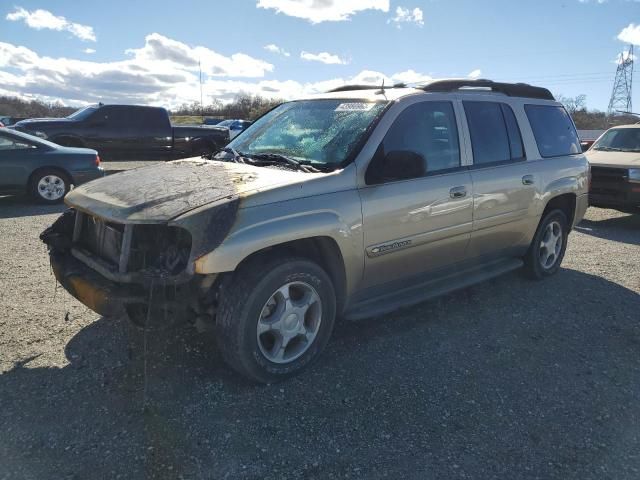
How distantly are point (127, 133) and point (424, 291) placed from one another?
12.2 m

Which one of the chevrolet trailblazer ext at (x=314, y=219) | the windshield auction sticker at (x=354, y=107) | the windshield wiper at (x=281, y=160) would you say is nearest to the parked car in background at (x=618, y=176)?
the chevrolet trailblazer ext at (x=314, y=219)

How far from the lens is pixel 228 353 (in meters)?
3.10

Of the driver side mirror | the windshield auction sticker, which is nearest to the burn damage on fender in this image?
the driver side mirror

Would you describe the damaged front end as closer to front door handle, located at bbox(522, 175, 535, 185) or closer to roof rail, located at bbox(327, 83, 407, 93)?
roof rail, located at bbox(327, 83, 407, 93)

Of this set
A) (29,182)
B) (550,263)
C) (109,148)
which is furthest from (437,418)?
(109,148)

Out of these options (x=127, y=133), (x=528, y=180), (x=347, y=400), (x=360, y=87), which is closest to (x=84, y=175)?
(x=127, y=133)

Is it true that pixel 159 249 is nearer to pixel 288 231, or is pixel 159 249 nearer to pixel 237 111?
pixel 288 231

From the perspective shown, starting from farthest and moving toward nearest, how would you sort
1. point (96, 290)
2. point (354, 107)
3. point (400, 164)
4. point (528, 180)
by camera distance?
point (528, 180)
point (354, 107)
point (400, 164)
point (96, 290)

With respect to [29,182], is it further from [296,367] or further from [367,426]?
[367,426]

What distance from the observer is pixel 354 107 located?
4008mm

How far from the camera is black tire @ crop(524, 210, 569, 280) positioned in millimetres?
5379

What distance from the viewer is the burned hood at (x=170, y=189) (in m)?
2.99

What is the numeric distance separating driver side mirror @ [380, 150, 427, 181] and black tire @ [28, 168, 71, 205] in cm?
790

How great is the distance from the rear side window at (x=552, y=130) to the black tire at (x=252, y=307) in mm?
3131
